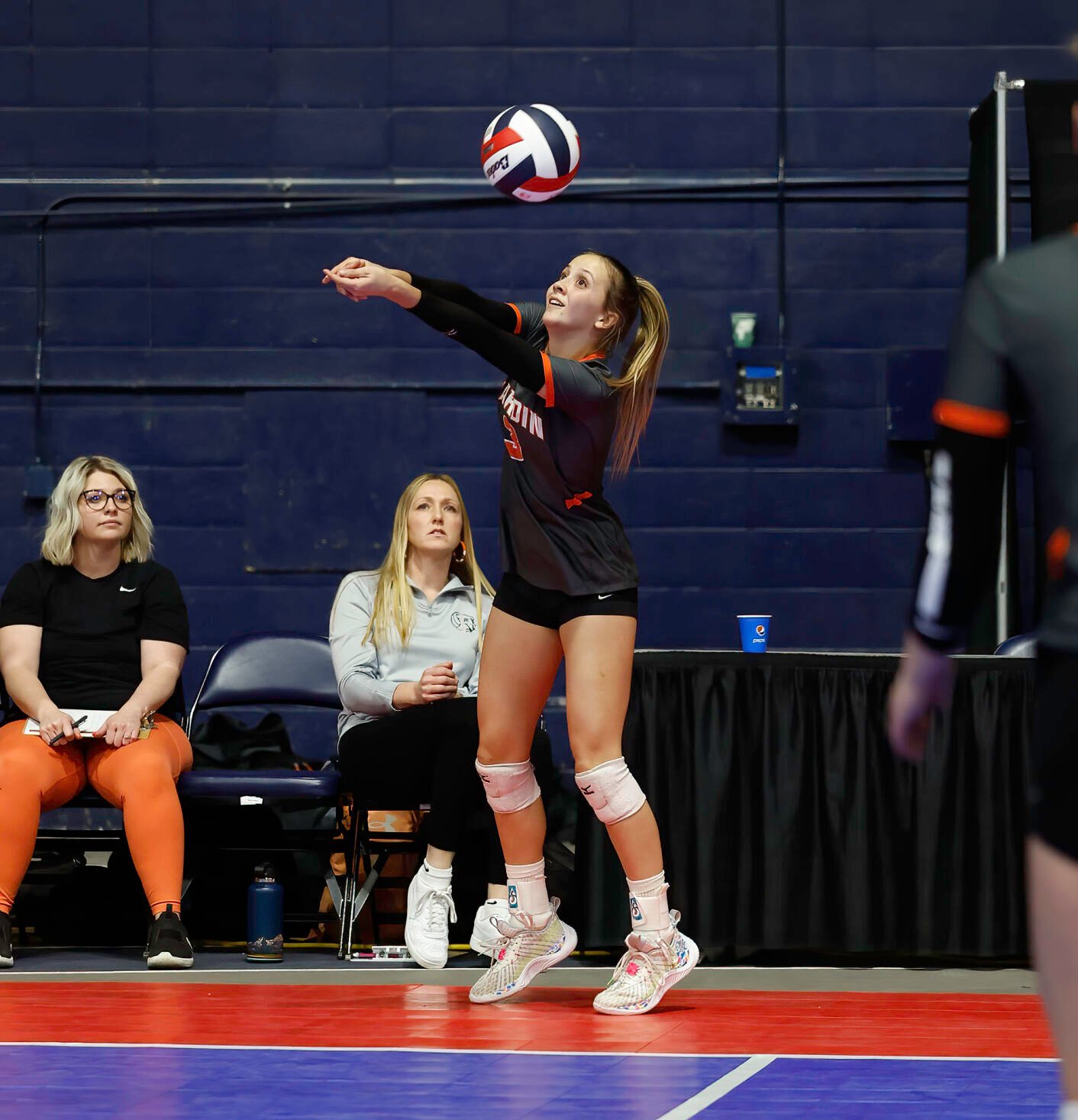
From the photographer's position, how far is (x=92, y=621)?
16.5 feet

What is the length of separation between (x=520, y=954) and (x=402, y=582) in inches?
60.4

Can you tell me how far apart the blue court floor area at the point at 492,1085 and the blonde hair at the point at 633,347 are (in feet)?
4.92

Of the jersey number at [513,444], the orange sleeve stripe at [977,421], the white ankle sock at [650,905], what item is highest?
the jersey number at [513,444]

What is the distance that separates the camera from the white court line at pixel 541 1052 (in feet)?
10.7

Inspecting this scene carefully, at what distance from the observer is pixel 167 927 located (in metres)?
4.51

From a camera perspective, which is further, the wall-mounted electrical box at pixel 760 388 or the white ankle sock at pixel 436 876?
the wall-mounted electrical box at pixel 760 388

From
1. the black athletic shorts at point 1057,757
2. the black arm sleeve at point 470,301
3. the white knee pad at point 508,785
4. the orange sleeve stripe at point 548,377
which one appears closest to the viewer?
the black athletic shorts at point 1057,757

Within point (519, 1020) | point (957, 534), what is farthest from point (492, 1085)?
point (957, 534)

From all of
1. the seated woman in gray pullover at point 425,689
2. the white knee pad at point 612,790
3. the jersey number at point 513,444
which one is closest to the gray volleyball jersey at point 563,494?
the jersey number at point 513,444

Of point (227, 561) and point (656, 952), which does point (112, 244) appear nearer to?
point (227, 561)

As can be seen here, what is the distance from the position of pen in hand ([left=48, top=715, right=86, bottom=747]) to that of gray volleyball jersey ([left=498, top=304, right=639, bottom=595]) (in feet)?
5.29

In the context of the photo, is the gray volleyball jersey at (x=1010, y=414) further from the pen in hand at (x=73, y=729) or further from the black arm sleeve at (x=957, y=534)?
the pen in hand at (x=73, y=729)

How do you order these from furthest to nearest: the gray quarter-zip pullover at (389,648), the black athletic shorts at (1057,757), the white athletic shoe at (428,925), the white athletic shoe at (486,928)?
1. the gray quarter-zip pullover at (389,648)
2. the white athletic shoe at (428,925)
3. the white athletic shoe at (486,928)
4. the black athletic shorts at (1057,757)

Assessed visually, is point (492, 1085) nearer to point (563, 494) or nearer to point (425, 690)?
point (563, 494)
